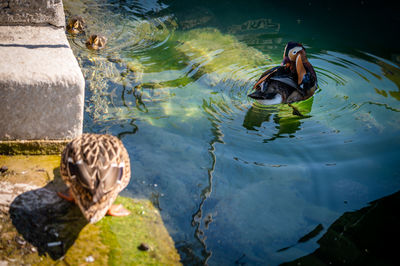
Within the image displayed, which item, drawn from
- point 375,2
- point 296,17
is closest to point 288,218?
point 296,17

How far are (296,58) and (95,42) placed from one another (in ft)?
10.7

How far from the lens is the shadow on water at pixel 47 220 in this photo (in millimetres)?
3075

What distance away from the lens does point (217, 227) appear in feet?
12.1

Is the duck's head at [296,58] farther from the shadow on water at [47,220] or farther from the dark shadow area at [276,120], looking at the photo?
the shadow on water at [47,220]

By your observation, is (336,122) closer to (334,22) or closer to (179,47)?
(179,47)

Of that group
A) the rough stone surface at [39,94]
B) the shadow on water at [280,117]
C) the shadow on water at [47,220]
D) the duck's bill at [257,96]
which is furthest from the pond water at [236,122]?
the rough stone surface at [39,94]

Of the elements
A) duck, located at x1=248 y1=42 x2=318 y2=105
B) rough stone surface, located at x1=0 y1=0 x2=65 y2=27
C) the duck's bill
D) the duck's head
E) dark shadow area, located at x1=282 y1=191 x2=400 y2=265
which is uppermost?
rough stone surface, located at x1=0 y1=0 x2=65 y2=27

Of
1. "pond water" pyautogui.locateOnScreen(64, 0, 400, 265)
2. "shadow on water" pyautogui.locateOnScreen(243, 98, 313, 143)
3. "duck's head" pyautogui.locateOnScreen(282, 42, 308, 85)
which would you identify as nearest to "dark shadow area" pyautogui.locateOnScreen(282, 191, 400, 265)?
"pond water" pyautogui.locateOnScreen(64, 0, 400, 265)

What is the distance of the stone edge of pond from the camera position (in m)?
3.00

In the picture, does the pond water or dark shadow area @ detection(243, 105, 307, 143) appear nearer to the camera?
the pond water

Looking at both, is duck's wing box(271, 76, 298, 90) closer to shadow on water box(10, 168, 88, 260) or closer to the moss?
the moss

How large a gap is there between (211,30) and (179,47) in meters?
1.15

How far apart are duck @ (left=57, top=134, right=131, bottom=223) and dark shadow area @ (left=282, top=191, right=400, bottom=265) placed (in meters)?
1.64

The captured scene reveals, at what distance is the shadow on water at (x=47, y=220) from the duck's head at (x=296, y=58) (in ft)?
13.3
